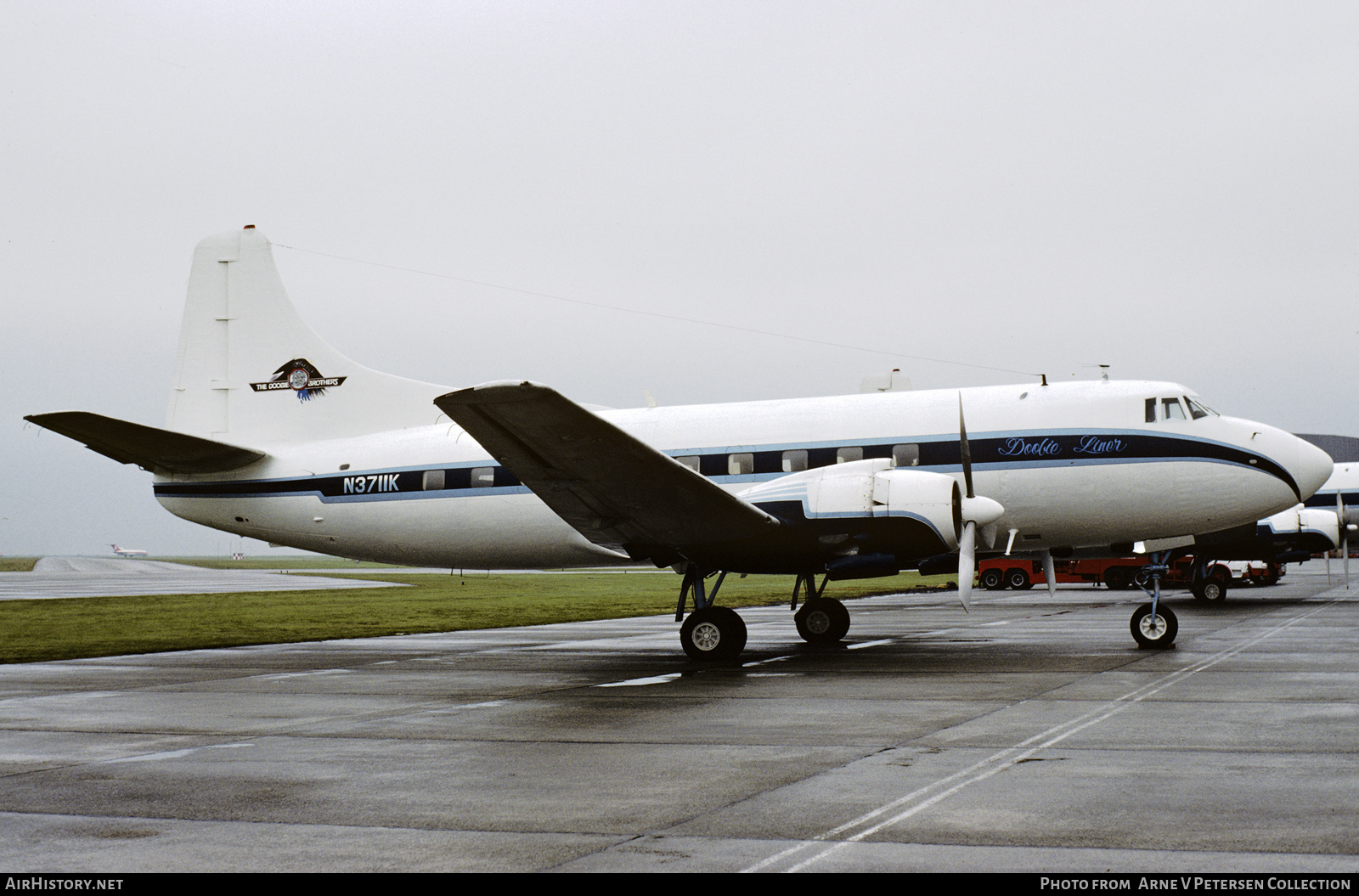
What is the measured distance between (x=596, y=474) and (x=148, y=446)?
9501 millimetres

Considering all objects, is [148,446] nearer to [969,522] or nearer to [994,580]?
[969,522]

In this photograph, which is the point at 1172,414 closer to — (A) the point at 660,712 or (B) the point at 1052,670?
(B) the point at 1052,670

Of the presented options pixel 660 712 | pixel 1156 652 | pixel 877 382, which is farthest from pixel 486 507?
pixel 1156 652

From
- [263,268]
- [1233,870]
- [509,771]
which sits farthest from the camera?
[263,268]

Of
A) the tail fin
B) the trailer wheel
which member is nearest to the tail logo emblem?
the tail fin

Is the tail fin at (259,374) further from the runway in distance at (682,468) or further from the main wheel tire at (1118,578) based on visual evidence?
the main wheel tire at (1118,578)

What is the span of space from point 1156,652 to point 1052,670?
3.38 meters

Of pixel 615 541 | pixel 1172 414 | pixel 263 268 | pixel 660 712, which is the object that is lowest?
pixel 660 712

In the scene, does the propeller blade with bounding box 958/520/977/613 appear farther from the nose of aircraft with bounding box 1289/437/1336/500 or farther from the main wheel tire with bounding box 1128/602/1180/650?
the nose of aircraft with bounding box 1289/437/1336/500

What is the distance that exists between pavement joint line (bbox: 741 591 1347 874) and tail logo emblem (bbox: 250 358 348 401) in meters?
15.5

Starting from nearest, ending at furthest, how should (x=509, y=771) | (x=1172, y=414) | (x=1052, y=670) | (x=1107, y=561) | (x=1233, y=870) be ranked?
1. (x=1233, y=870)
2. (x=509, y=771)
3. (x=1052, y=670)
4. (x=1172, y=414)
5. (x=1107, y=561)

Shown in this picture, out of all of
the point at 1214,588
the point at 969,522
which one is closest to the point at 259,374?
the point at 969,522

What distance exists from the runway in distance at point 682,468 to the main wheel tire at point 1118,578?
30.4 metres

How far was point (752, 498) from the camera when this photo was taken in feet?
52.6
